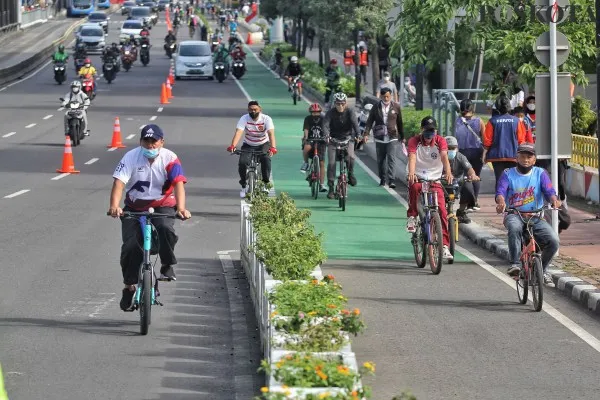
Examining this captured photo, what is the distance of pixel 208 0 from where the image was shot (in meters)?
176

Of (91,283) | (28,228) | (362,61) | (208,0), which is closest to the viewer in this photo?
(91,283)

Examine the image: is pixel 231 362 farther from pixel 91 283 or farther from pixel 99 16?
pixel 99 16

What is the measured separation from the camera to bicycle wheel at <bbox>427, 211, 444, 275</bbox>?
1645 cm

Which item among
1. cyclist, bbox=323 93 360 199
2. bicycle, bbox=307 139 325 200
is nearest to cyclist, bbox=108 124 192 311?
cyclist, bbox=323 93 360 199

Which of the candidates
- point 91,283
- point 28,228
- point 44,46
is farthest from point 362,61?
point 91,283

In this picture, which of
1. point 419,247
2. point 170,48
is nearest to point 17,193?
point 419,247

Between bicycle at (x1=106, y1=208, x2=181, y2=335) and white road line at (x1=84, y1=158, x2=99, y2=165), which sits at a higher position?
bicycle at (x1=106, y1=208, x2=181, y2=335)

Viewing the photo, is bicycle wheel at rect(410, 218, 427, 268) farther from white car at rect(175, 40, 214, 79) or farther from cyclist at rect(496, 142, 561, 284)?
white car at rect(175, 40, 214, 79)

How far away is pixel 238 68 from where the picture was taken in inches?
2825

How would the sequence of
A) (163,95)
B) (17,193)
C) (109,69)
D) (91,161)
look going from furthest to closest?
(109,69), (163,95), (91,161), (17,193)

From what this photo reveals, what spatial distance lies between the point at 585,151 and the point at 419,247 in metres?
8.07

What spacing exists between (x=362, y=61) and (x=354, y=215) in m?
39.5

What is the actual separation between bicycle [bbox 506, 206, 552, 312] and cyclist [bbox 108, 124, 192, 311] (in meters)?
3.30

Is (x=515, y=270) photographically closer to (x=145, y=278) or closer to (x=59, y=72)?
(x=145, y=278)
